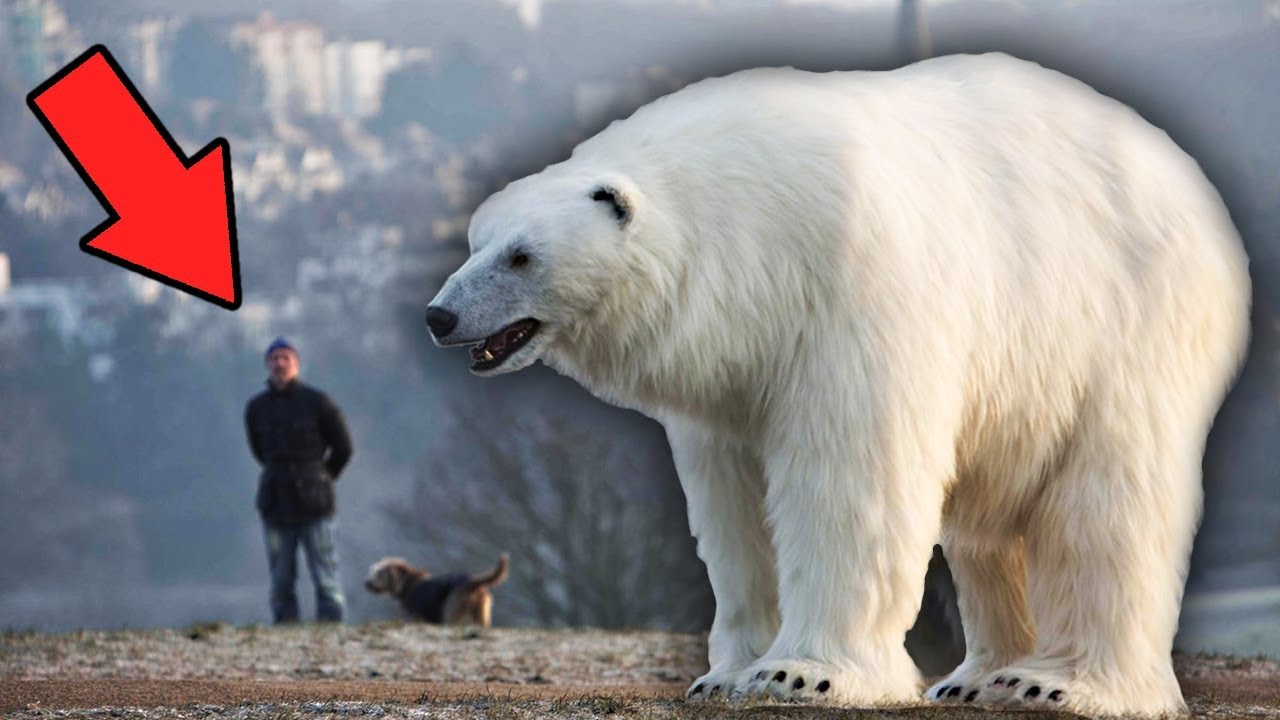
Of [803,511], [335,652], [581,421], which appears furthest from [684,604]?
[803,511]

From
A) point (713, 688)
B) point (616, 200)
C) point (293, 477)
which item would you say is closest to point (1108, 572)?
point (713, 688)

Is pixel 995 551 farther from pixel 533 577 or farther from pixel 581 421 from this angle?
pixel 581 421

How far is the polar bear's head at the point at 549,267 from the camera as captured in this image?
6.26 metres

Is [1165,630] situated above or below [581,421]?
above

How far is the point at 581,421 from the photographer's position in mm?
26875

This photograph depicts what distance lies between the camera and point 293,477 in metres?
12.9

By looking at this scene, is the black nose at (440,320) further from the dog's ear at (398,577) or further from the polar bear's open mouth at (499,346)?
the dog's ear at (398,577)

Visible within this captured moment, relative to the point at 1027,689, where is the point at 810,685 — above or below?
above

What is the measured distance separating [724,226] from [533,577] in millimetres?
18987

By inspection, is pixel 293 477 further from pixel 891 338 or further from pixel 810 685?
pixel 891 338

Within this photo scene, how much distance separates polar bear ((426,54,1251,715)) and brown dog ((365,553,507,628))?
709 centimetres

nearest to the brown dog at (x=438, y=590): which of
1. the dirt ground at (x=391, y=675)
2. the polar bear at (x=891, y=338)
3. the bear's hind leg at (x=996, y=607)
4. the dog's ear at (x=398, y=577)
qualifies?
the dog's ear at (x=398, y=577)

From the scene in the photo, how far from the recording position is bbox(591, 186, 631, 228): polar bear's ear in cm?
624

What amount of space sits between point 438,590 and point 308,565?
4.86 ft
